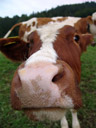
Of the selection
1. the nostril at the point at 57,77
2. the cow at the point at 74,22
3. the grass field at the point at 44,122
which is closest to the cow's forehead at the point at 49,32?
the nostril at the point at 57,77

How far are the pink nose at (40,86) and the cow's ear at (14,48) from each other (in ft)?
6.16

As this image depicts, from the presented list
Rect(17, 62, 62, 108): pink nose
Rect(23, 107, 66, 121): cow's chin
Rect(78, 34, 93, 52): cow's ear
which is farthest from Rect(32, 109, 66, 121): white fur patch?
Rect(78, 34, 93, 52): cow's ear

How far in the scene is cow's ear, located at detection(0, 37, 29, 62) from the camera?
316cm

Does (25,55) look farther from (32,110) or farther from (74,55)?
(32,110)

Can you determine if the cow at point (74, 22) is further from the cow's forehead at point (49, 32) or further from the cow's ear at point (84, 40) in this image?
the cow's forehead at point (49, 32)

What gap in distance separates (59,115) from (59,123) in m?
1.89

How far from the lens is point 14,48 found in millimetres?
3418

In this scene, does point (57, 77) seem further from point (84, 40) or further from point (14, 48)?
point (14, 48)

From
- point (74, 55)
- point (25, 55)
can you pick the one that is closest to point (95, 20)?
point (25, 55)

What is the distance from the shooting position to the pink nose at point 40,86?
132 centimetres

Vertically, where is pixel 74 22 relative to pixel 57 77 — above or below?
above

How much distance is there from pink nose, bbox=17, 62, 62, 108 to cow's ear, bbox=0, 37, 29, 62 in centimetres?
188

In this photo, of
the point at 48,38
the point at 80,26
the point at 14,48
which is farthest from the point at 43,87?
the point at 80,26

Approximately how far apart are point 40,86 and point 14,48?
2.26 meters
